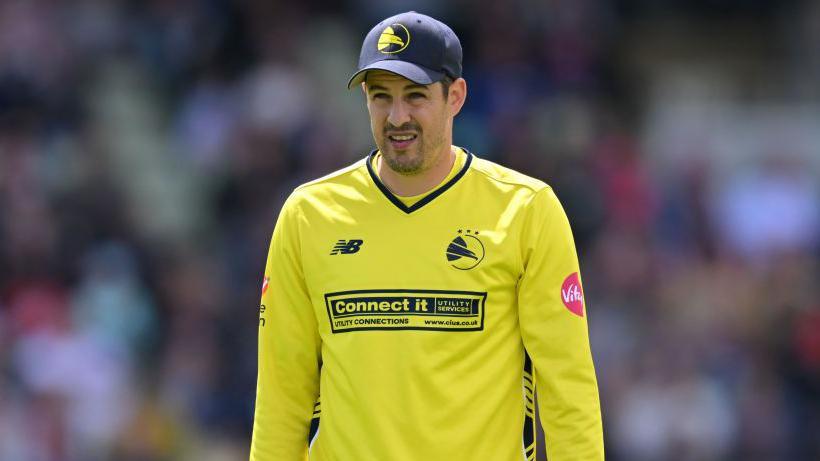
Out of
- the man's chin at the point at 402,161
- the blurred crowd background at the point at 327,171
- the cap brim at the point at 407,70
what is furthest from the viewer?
the blurred crowd background at the point at 327,171

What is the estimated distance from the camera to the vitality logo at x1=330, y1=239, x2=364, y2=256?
4.52 metres

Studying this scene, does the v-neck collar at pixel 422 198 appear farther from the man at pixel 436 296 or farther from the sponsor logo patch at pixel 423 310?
the sponsor logo patch at pixel 423 310

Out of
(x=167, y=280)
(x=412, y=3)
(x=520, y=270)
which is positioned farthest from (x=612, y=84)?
(x=520, y=270)

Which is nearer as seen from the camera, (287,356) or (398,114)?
(398,114)

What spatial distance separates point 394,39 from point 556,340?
0.99 meters

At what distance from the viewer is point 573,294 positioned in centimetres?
452

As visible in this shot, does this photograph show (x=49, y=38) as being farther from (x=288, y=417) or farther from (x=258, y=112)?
(x=288, y=417)

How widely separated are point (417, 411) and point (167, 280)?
6901 millimetres

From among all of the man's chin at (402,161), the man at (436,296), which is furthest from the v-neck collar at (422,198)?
the man's chin at (402,161)

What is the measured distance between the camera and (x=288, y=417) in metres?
4.67

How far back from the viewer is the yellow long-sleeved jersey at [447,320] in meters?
4.42

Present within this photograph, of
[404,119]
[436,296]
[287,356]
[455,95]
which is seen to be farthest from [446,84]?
[287,356]

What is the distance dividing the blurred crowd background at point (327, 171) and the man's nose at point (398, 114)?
5689mm

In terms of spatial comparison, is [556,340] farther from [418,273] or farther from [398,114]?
[398,114]
